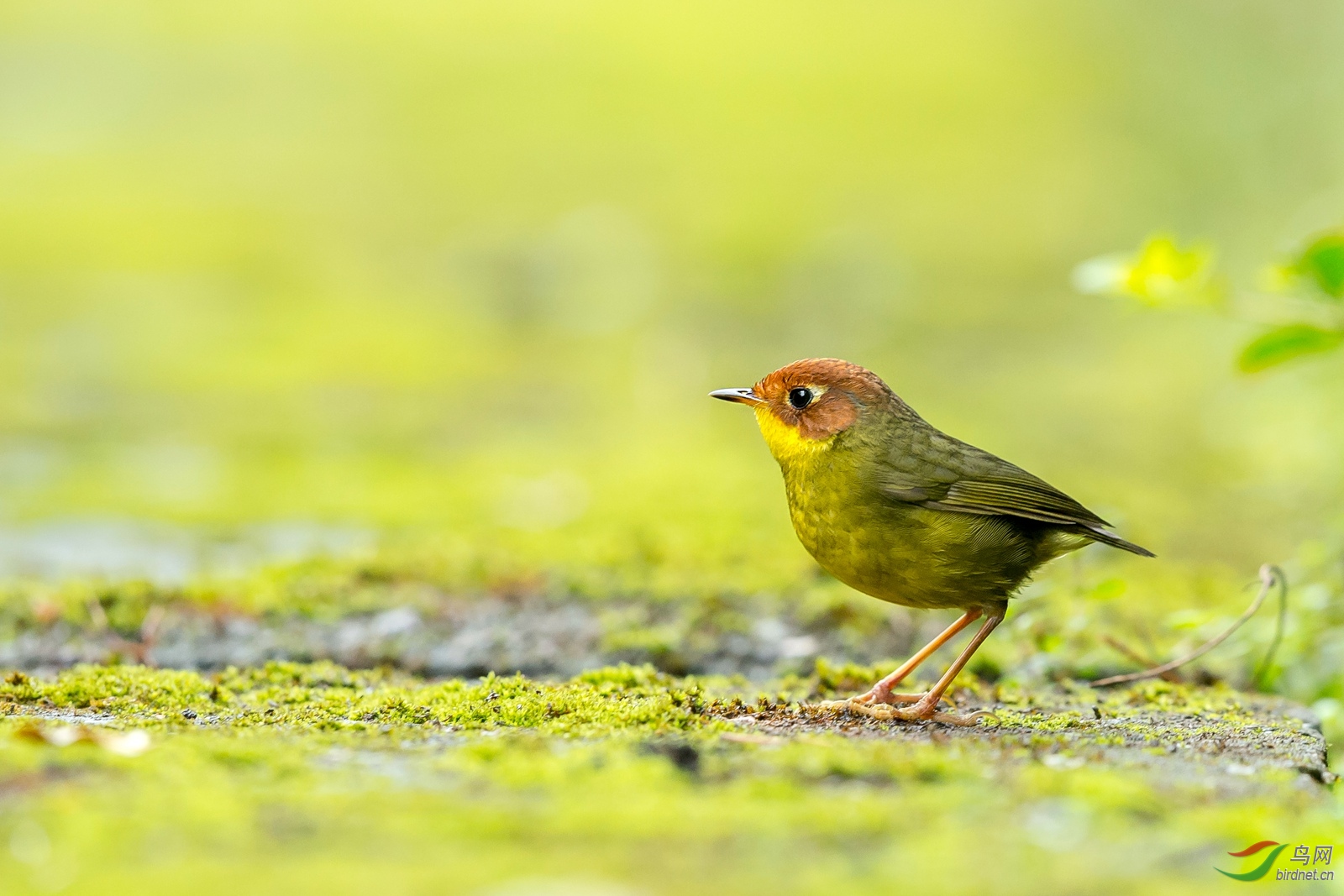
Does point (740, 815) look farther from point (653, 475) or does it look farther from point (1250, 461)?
point (1250, 461)

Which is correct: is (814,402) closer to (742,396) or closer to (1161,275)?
(742,396)

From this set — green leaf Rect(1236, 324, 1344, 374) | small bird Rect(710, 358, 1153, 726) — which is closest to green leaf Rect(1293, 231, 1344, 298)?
green leaf Rect(1236, 324, 1344, 374)

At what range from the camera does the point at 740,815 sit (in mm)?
2406

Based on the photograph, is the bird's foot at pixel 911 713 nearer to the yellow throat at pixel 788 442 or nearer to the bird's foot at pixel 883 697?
the bird's foot at pixel 883 697

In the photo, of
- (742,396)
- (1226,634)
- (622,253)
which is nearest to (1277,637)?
(1226,634)

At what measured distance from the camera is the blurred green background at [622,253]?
775 centimetres

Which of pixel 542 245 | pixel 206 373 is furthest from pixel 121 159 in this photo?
pixel 206 373

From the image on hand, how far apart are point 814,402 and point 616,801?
1.86 m

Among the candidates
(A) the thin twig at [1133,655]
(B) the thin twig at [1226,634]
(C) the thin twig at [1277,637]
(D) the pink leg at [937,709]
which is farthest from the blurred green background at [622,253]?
(D) the pink leg at [937,709]

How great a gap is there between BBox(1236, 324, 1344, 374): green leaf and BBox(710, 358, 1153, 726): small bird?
710mm

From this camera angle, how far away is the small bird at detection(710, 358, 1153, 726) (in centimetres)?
373

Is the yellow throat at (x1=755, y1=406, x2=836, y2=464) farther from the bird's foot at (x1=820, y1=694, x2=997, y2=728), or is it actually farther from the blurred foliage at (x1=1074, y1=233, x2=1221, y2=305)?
the blurred foliage at (x1=1074, y1=233, x2=1221, y2=305)

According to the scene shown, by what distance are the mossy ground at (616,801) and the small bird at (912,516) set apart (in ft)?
1.55

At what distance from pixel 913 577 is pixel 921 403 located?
617 centimetres
